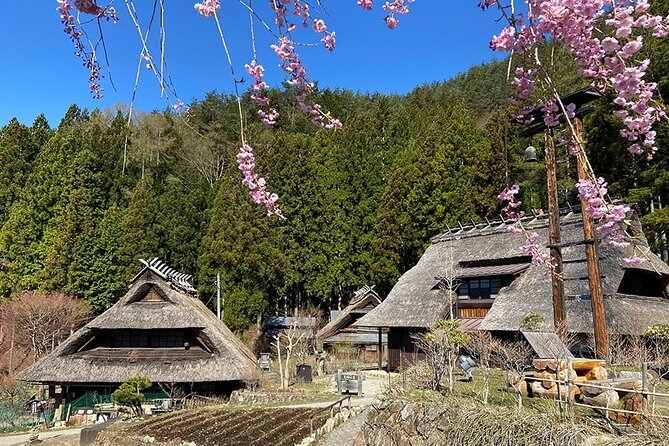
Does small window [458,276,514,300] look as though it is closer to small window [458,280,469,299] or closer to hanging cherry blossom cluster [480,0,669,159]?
small window [458,280,469,299]

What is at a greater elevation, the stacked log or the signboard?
the stacked log

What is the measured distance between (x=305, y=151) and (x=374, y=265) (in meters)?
8.68

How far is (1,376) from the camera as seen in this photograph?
825 inches

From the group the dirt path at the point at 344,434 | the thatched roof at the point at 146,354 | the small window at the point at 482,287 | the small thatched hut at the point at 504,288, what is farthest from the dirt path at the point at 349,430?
the small window at the point at 482,287

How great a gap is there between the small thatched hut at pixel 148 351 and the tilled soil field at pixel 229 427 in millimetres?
2813

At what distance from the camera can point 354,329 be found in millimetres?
26562

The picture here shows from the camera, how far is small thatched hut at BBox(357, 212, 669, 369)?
530 inches

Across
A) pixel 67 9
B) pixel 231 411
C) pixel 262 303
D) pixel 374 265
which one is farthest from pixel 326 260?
pixel 67 9

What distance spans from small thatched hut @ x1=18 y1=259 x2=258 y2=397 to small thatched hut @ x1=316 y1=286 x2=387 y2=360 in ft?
27.7

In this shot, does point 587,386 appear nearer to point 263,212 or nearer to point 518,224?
point 518,224

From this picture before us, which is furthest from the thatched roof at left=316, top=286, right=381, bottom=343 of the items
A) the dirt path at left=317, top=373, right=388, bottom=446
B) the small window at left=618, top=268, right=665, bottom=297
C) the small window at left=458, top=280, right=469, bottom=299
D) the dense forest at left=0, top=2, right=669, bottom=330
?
the small window at left=618, top=268, right=665, bottom=297

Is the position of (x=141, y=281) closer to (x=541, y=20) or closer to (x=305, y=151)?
(x=305, y=151)

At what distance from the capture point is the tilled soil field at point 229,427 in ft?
34.1

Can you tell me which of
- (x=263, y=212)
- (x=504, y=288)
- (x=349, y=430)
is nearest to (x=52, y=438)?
(x=349, y=430)
